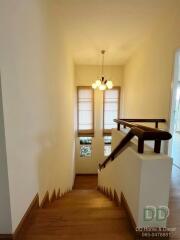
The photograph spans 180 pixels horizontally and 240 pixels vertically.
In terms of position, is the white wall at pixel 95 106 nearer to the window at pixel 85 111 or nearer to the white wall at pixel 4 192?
the window at pixel 85 111

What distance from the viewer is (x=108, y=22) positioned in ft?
9.38

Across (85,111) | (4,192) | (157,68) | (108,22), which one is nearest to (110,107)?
(85,111)

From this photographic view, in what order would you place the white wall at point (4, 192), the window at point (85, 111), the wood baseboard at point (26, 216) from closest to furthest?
the white wall at point (4, 192), the wood baseboard at point (26, 216), the window at point (85, 111)

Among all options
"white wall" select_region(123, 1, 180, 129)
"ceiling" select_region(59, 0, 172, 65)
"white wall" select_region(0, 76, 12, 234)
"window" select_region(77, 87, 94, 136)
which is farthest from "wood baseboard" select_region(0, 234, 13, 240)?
"window" select_region(77, 87, 94, 136)

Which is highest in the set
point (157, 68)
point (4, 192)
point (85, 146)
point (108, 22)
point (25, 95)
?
point (108, 22)

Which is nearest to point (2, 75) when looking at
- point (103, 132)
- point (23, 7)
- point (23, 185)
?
point (23, 7)

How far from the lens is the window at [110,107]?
6.24 meters

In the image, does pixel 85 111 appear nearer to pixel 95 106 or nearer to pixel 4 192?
pixel 95 106

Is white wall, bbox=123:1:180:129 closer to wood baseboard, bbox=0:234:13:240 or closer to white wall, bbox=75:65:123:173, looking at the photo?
white wall, bbox=75:65:123:173

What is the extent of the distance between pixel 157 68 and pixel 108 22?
4.08 ft

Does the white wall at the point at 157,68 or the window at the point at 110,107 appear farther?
the window at the point at 110,107

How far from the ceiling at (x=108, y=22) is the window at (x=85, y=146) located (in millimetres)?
3354

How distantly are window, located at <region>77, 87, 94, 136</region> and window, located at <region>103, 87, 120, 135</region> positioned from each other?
514mm

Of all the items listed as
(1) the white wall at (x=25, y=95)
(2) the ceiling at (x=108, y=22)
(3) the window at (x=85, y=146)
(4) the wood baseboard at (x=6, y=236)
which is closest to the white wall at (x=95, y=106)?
(3) the window at (x=85, y=146)
